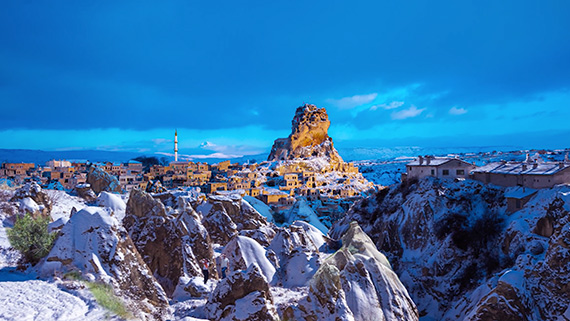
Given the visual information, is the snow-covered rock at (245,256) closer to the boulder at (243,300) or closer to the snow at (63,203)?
the boulder at (243,300)

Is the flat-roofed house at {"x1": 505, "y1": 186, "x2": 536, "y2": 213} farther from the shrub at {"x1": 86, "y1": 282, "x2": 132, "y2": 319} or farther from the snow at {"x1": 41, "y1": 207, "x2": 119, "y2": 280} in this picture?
the shrub at {"x1": 86, "y1": 282, "x2": 132, "y2": 319}

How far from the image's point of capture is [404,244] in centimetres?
3117

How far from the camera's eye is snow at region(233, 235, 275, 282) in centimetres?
1500

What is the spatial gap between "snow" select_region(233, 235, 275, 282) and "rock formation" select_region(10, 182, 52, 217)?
10740mm

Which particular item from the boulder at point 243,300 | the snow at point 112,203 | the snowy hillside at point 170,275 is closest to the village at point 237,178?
the snow at point 112,203

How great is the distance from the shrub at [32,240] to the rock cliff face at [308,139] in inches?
3671

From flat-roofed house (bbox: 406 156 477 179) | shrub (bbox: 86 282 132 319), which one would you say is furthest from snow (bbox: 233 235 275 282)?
flat-roofed house (bbox: 406 156 477 179)

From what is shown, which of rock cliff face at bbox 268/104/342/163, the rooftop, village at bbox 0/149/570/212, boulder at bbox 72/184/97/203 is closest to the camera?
boulder at bbox 72/184/97/203

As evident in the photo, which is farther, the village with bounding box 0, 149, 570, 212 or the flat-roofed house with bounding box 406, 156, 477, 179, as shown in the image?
the flat-roofed house with bounding box 406, 156, 477, 179

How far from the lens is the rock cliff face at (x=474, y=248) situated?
642 inches

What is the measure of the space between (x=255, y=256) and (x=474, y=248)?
19266 millimetres

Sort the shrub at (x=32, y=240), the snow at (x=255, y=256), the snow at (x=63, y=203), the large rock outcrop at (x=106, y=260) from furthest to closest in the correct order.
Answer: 1. the snow at (x=63, y=203)
2. the snow at (x=255, y=256)
3. the shrub at (x=32, y=240)
4. the large rock outcrop at (x=106, y=260)

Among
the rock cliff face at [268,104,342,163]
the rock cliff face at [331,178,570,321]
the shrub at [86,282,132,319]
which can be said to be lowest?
the rock cliff face at [331,178,570,321]

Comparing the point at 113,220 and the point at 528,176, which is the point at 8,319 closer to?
the point at 113,220
